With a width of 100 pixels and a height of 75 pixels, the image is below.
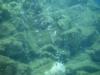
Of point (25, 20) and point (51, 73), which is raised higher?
point (25, 20)

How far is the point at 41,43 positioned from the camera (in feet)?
48.7

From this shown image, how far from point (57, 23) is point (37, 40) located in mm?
2148

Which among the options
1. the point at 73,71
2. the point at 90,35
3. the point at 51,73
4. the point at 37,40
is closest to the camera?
the point at 51,73

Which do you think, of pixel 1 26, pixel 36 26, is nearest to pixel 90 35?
pixel 36 26

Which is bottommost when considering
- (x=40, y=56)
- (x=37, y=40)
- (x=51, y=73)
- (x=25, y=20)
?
(x=51, y=73)

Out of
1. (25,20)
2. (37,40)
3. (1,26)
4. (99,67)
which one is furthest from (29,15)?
(99,67)

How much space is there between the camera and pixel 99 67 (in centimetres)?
1530

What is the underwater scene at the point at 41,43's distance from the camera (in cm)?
1214

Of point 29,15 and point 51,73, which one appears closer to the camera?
point 51,73

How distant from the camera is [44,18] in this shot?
15867 millimetres

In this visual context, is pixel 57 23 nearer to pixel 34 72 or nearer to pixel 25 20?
pixel 25 20

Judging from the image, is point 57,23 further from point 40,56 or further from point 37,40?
point 40,56

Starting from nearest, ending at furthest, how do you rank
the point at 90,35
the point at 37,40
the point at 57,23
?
the point at 37,40 < the point at 57,23 < the point at 90,35

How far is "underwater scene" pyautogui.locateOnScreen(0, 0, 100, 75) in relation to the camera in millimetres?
12141
